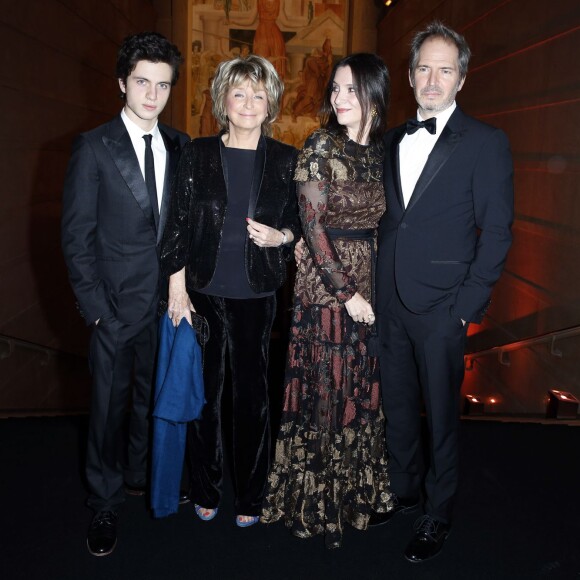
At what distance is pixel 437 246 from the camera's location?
90.1 inches

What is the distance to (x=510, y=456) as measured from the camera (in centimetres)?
330

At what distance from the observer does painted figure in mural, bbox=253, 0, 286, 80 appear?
12047 millimetres

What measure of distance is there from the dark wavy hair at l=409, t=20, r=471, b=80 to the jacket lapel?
0.71 feet

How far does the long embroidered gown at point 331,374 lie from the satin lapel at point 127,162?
0.62 m

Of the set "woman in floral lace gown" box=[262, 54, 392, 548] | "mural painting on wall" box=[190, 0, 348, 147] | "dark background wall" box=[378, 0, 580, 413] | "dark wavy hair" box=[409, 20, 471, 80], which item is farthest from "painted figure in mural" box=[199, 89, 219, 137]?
"woman in floral lace gown" box=[262, 54, 392, 548]

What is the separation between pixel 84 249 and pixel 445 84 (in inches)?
60.0

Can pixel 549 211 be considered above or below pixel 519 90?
below

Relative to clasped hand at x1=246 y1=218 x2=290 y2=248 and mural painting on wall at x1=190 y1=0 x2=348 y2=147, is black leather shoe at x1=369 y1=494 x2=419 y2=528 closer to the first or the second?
clasped hand at x1=246 y1=218 x2=290 y2=248

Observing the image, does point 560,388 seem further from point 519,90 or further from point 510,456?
point 519,90

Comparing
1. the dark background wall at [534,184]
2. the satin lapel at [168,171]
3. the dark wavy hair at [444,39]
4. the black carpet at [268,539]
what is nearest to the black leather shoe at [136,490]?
the black carpet at [268,539]

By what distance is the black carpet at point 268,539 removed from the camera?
2289 mm

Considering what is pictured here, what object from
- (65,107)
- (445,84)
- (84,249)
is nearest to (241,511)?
(84,249)

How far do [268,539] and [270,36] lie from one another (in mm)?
11609

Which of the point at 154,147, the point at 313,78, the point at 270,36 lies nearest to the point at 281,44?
the point at 270,36
